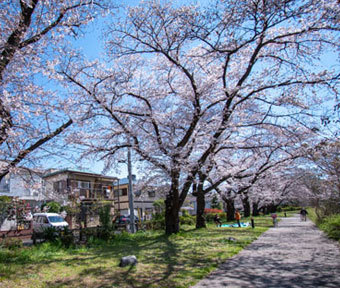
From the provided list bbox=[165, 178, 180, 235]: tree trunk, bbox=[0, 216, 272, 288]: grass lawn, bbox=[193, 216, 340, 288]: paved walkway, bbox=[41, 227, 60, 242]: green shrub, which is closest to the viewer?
bbox=[193, 216, 340, 288]: paved walkway

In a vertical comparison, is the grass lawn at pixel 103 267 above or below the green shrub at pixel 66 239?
below

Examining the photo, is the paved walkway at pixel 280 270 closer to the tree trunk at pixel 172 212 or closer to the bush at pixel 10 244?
the tree trunk at pixel 172 212

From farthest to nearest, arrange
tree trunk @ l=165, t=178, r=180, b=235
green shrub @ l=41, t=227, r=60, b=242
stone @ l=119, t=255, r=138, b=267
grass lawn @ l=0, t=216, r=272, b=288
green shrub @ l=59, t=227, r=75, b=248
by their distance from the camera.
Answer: tree trunk @ l=165, t=178, r=180, b=235 < green shrub @ l=41, t=227, r=60, b=242 < green shrub @ l=59, t=227, r=75, b=248 < stone @ l=119, t=255, r=138, b=267 < grass lawn @ l=0, t=216, r=272, b=288

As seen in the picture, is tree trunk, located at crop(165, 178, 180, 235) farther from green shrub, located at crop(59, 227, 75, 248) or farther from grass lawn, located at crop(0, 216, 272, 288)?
green shrub, located at crop(59, 227, 75, 248)

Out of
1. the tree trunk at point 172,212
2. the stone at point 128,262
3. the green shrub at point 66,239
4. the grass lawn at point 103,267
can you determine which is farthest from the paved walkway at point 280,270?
the green shrub at point 66,239

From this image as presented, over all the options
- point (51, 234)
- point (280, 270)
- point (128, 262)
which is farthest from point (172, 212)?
point (280, 270)

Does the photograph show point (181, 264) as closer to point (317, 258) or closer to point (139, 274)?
point (139, 274)

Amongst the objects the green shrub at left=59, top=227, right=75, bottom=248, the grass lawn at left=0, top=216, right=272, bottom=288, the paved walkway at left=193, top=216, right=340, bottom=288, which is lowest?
the paved walkway at left=193, top=216, right=340, bottom=288

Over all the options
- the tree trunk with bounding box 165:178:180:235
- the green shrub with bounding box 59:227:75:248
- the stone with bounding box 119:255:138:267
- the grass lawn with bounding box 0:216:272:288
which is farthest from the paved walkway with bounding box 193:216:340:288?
the green shrub with bounding box 59:227:75:248

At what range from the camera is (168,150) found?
1361 centimetres

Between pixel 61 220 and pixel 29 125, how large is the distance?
13543 mm

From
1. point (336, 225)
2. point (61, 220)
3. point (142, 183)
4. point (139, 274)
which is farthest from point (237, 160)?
point (139, 274)

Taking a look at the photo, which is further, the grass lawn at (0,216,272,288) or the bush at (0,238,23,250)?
the bush at (0,238,23,250)

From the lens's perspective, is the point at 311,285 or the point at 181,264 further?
the point at 181,264
